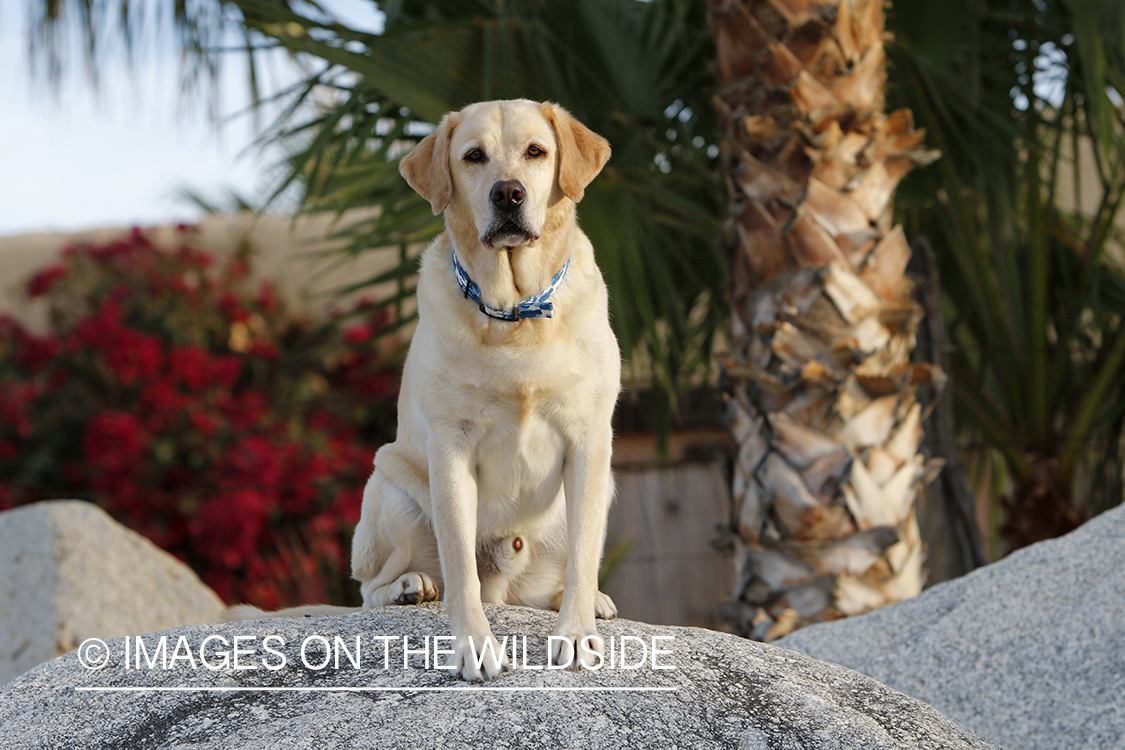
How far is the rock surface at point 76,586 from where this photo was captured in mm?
3533

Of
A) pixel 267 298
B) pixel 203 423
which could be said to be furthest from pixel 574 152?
pixel 267 298

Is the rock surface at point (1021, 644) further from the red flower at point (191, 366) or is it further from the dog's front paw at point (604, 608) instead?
the red flower at point (191, 366)

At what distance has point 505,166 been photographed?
182 cm

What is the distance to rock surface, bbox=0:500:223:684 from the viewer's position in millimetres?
3533

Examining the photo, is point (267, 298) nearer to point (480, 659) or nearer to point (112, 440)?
point (112, 440)

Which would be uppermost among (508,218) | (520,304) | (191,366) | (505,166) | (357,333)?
(505,166)

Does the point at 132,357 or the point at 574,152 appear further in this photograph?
the point at 132,357

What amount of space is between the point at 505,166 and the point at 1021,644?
1.69 meters

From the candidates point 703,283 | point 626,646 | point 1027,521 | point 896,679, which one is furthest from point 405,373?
point 1027,521

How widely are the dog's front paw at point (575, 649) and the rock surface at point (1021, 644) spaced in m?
0.99

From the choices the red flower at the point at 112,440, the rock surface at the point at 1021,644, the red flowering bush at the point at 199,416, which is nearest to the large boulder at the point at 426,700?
the rock surface at the point at 1021,644

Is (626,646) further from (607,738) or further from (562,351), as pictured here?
(562,351)

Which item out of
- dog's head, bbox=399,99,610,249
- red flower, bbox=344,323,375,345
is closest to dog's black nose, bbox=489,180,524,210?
dog's head, bbox=399,99,610,249

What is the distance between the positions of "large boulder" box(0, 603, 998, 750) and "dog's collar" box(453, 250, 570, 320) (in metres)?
0.64
